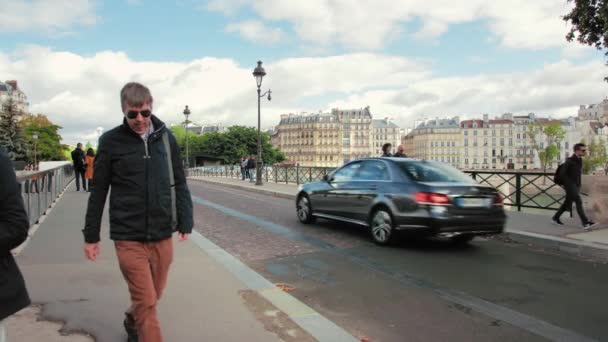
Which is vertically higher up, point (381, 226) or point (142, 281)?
point (142, 281)

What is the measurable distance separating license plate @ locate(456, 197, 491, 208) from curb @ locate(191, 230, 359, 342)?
3530 mm

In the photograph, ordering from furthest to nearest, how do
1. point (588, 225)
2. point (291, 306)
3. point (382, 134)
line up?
1. point (382, 134)
2. point (588, 225)
3. point (291, 306)

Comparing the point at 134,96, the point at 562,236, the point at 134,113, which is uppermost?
the point at 134,96

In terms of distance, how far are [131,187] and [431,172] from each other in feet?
19.8

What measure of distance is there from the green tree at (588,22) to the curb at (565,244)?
6051 mm

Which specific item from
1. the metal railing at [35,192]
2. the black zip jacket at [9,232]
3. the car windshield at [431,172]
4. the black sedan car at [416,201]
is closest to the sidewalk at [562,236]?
the black sedan car at [416,201]

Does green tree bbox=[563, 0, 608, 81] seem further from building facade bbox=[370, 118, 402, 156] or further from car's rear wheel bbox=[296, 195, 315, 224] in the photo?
building facade bbox=[370, 118, 402, 156]

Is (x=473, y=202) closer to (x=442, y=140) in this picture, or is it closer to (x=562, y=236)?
(x=562, y=236)

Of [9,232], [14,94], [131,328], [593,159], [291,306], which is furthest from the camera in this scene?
[14,94]

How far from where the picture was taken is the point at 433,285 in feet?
18.5

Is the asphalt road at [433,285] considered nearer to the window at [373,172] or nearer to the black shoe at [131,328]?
the window at [373,172]

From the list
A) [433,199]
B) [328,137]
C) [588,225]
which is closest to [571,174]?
[588,225]

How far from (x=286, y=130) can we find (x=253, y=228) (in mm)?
160747

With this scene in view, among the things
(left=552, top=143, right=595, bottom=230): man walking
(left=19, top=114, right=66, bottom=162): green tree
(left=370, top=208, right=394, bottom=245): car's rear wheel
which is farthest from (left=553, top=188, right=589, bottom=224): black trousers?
(left=19, top=114, right=66, bottom=162): green tree
